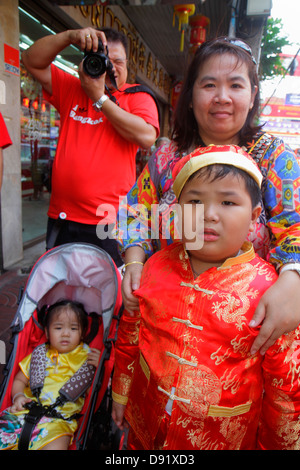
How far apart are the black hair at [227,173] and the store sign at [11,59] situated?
133 inches

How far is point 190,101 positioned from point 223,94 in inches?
8.5

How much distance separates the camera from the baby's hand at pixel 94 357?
1712mm

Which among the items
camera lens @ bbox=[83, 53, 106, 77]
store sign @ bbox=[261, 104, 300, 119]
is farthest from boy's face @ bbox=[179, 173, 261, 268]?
store sign @ bbox=[261, 104, 300, 119]

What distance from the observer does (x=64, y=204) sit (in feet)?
6.02

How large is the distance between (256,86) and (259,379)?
3.35ft

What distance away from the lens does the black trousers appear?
1875mm

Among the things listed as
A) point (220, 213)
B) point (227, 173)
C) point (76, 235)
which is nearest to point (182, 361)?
point (220, 213)

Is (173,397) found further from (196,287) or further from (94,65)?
(94,65)
